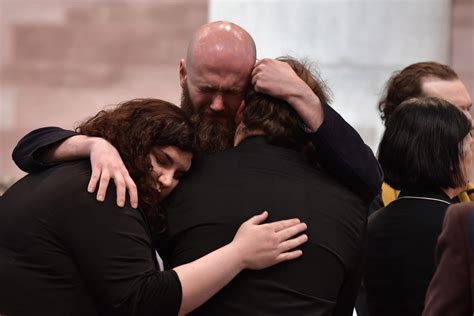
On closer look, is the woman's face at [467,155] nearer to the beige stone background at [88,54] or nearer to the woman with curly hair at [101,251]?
the woman with curly hair at [101,251]

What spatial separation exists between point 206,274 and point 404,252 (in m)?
0.63

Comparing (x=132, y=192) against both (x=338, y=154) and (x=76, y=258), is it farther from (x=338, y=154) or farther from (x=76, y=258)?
(x=338, y=154)

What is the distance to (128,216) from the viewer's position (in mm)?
2084

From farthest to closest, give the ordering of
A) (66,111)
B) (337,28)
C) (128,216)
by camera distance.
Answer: (66,111)
(337,28)
(128,216)

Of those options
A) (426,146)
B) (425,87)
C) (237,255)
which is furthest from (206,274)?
(425,87)

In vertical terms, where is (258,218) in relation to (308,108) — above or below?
below

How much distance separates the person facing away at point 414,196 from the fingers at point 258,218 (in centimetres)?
49

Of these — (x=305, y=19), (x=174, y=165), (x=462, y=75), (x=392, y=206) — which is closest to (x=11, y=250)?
(x=174, y=165)

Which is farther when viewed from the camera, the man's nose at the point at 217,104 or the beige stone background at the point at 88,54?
the beige stone background at the point at 88,54

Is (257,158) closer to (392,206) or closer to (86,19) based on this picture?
(392,206)

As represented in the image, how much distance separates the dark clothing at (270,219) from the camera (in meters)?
2.18

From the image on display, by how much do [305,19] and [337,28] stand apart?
19cm

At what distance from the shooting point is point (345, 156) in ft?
7.53

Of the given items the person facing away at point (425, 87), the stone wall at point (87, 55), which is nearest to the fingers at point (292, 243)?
the person facing away at point (425, 87)
